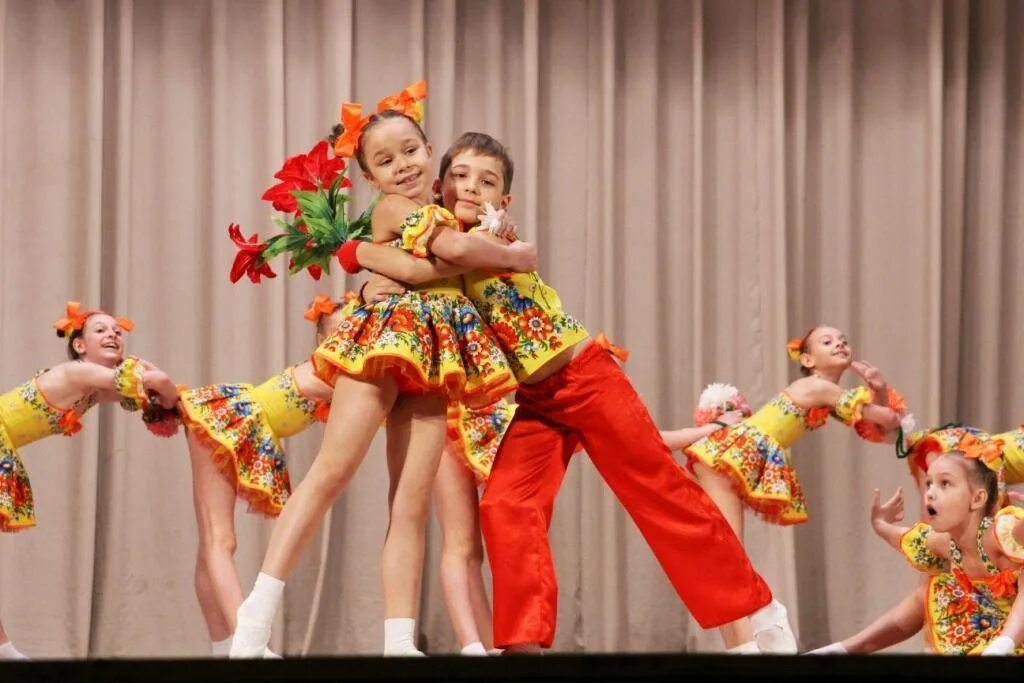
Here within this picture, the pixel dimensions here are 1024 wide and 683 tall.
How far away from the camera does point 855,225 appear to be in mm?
6074

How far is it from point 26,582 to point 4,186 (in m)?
1.52

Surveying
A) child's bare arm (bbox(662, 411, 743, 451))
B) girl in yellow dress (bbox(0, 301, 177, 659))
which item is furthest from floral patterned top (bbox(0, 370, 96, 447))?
child's bare arm (bbox(662, 411, 743, 451))

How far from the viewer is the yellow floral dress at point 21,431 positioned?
402 centimetres

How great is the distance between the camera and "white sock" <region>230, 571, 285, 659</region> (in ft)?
9.32

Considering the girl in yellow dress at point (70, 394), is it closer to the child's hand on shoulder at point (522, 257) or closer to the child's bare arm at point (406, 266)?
the child's bare arm at point (406, 266)

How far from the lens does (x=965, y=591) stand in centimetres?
390

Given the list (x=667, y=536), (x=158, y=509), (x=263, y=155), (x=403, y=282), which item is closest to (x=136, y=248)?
(x=263, y=155)

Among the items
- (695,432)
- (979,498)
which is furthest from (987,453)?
(695,432)

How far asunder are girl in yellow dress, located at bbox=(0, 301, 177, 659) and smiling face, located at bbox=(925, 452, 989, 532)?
7.42ft

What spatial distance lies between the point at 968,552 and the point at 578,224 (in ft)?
7.87

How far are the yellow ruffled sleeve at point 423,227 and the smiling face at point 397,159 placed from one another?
14 cm

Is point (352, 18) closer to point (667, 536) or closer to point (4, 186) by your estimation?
point (4, 186)

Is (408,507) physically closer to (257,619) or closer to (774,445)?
(257,619)

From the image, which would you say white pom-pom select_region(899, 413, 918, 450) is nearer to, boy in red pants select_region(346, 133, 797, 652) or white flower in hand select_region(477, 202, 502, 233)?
boy in red pants select_region(346, 133, 797, 652)
